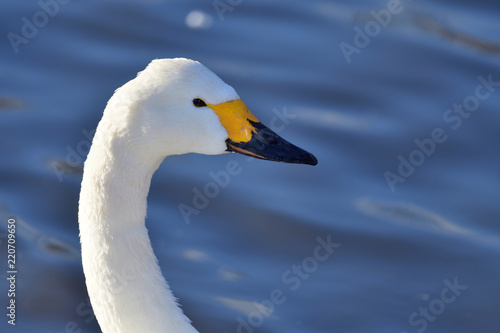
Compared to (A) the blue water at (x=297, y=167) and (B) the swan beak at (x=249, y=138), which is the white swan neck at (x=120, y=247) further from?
(A) the blue water at (x=297, y=167)

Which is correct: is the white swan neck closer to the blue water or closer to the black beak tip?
the black beak tip

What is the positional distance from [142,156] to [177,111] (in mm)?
269

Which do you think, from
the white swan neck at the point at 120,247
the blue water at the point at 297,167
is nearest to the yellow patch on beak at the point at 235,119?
the white swan neck at the point at 120,247

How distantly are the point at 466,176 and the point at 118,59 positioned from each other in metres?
3.43

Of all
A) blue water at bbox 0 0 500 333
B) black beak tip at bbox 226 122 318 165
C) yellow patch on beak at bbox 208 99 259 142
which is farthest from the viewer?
blue water at bbox 0 0 500 333

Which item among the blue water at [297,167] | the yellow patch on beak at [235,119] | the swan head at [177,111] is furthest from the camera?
the blue water at [297,167]

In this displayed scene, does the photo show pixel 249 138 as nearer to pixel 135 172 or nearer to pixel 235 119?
pixel 235 119

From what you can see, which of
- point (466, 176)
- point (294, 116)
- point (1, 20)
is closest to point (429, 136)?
point (466, 176)

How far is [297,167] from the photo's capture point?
8.16 m

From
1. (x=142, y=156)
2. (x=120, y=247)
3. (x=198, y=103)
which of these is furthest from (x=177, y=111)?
(x=120, y=247)

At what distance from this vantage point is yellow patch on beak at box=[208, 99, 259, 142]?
463 centimetres

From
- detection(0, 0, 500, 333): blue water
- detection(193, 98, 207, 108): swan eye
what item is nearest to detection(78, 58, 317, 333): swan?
detection(193, 98, 207, 108): swan eye

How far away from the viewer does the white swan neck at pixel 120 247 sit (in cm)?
454

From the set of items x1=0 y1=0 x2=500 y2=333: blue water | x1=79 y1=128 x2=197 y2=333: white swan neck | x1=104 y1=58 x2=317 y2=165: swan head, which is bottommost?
x1=79 y1=128 x2=197 y2=333: white swan neck
